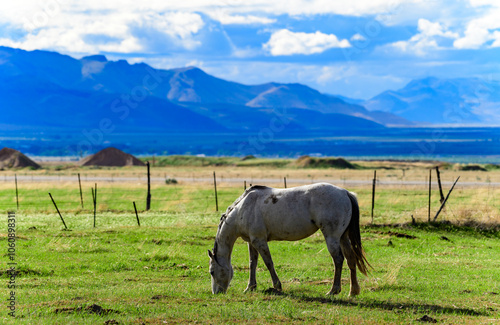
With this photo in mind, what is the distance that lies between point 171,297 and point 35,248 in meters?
9.42

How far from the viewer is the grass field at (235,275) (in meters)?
10.9

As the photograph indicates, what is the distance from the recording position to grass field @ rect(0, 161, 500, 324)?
10.9 meters

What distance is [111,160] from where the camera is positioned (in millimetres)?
110188

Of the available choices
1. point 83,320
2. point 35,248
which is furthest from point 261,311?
point 35,248

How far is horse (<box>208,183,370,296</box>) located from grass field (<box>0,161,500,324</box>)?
1.91ft

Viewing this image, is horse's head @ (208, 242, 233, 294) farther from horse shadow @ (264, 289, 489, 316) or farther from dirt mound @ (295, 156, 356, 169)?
dirt mound @ (295, 156, 356, 169)

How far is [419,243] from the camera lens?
22.3 m

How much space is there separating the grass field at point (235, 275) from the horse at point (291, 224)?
58 centimetres

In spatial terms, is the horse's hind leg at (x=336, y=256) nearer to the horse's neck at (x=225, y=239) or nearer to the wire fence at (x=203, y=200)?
the horse's neck at (x=225, y=239)

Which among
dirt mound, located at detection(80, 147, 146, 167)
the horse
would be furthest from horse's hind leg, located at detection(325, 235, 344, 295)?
dirt mound, located at detection(80, 147, 146, 167)

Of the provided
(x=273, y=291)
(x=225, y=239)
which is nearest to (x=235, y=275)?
(x=225, y=239)

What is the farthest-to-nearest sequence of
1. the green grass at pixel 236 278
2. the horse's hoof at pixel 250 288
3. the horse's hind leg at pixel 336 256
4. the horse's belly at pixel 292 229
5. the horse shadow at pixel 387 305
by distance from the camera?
the horse's hoof at pixel 250 288 → the horse's belly at pixel 292 229 → the horse's hind leg at pixel 336 256 → the horse shadow at pixel 387 305 → the green grass at pixel 236 278

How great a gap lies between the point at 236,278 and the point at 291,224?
3.30m

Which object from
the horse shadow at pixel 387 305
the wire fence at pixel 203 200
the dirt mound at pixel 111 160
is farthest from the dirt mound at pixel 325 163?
the horse shadow at pixel 387 305
